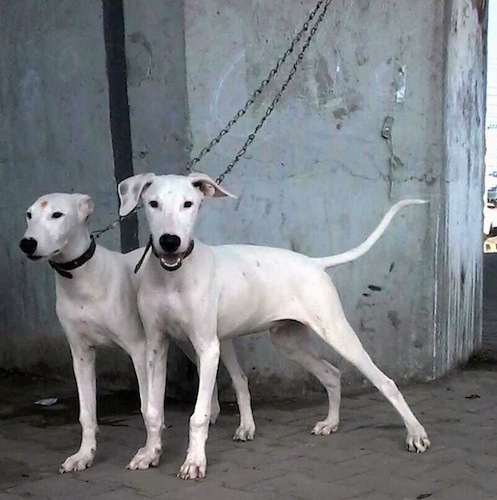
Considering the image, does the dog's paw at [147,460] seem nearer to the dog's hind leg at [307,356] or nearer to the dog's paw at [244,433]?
the dog's paw at [244,433]

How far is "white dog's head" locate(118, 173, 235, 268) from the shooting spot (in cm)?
424

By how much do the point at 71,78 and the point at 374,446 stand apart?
3382mm

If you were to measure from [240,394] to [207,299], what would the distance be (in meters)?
0.99

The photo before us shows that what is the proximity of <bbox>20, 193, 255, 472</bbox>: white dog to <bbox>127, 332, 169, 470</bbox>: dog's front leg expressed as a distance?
0.21 feet

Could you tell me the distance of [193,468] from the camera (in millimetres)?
4562

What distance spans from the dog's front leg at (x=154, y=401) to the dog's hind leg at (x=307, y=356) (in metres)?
0.95

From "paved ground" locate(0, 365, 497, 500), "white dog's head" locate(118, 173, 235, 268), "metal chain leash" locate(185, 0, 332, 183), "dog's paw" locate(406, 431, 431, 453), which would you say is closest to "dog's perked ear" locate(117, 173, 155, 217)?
"white dog's head" locate(118, 173, 235, 268)

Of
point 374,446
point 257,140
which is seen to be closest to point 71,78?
point 257,140

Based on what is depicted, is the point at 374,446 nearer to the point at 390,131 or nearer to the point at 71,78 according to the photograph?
the point at 390,131

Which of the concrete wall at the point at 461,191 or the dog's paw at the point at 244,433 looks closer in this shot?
the dog's paw at the point at 244,433

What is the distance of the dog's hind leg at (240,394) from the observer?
534 cm

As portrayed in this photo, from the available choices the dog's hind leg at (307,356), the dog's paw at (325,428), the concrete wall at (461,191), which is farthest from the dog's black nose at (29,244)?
the concrete wall at (461,191)

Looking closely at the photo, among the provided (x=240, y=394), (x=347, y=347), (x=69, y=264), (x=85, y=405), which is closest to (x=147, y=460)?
(x=85, y=405)

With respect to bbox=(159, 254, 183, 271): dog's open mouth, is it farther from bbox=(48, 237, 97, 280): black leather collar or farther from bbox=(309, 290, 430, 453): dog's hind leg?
bbox=(309, 290, 430, 453): dog's hind leg
